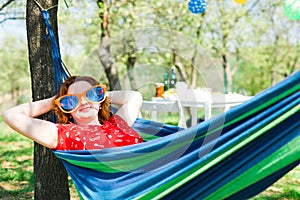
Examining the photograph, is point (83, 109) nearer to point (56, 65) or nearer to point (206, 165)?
point (56, 65)

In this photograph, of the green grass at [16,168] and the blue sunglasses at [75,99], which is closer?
the blue sunglasses at [75,99]

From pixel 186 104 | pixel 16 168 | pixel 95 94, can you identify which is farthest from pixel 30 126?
pixel 186 104

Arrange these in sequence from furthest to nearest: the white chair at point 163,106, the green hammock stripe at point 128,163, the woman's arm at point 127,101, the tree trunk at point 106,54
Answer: the tree trunk at point 106,54 → the white chair at point 163,106 → the woman's arm at point 127,101 → the green hammock stripe at point 128,163

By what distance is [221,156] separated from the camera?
1455 millimetres

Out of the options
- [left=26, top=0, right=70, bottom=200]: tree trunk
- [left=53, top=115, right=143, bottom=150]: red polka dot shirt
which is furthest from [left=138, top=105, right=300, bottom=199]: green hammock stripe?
[left=26, top=0, right=70, bottom=200]: tree trunk

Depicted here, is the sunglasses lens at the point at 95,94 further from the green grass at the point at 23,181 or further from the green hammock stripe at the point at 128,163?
the green grass at the point at 23,181

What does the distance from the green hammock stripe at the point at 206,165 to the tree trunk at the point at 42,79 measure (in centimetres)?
84

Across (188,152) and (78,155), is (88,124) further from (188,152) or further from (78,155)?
(188,152)

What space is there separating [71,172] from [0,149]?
11.2 feet

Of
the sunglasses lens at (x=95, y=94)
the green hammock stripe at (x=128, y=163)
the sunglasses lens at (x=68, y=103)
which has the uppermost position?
the sunglasses lens at (x=95, y=94)

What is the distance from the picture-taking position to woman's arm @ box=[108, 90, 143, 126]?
6.95ft

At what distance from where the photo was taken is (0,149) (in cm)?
493

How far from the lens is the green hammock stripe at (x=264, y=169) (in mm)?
1404

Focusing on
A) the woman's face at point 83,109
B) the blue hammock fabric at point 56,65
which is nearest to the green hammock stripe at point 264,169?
the woman's face at point 83,109
